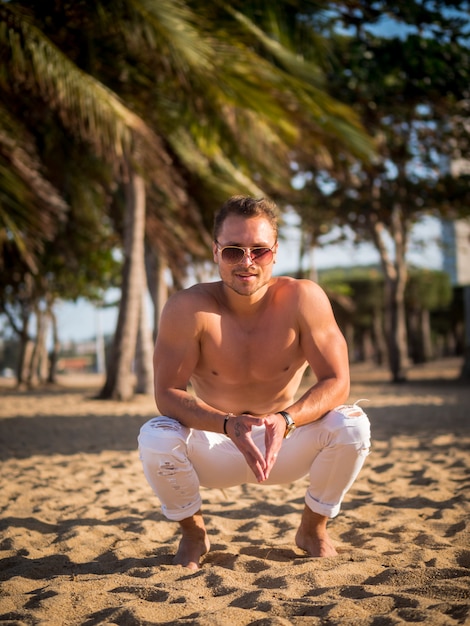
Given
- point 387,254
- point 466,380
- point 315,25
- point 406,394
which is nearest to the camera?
point 315,25

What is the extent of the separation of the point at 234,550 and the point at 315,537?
0.41 meters

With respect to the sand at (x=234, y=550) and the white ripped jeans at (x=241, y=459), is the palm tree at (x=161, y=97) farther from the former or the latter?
the white ripped jeans at (x=241, y=459)

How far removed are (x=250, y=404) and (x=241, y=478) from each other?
13.0 inches

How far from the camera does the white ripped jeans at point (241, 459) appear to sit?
2.62 metres

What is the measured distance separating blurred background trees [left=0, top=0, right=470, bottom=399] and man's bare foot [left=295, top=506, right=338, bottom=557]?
499cm

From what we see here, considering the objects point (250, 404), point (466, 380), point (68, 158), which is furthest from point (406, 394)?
point (250, 404)

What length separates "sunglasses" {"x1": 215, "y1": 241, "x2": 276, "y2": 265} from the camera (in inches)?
107

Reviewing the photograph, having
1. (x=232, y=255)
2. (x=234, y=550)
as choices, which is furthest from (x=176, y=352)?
(x=234, y=550)

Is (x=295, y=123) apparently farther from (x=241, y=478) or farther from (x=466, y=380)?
(x=466, y=380)

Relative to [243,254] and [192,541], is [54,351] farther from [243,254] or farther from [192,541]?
[243,254]

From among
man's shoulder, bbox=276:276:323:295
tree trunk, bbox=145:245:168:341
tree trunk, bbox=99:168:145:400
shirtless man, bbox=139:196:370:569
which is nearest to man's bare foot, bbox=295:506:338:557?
shirtless man, bbox=139:196:370:569

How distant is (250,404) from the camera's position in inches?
114

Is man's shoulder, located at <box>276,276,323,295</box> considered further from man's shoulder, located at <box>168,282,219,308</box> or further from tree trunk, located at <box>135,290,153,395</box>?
tree trunk, located at <box>135,290,153,395</box>

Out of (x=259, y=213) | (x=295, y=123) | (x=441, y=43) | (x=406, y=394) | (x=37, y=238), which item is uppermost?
(x=441, y=43)
